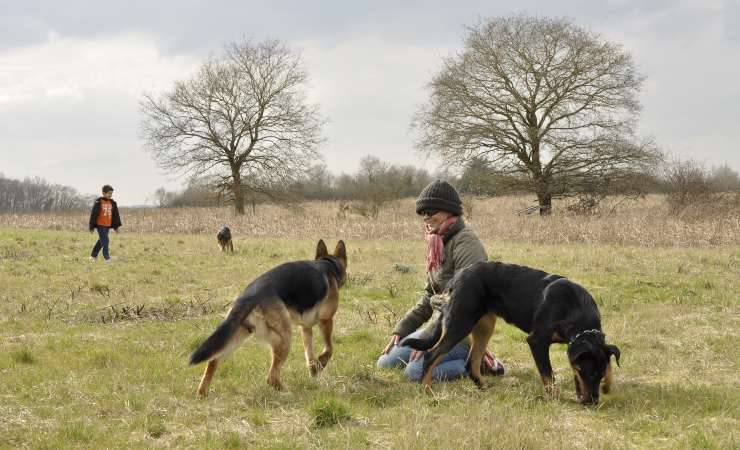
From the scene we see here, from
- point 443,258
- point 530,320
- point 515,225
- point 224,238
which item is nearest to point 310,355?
point 443,258

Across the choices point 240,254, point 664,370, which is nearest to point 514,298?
point 664,370

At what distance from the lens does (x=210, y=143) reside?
1428 inches

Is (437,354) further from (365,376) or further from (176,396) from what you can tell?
(176,396)

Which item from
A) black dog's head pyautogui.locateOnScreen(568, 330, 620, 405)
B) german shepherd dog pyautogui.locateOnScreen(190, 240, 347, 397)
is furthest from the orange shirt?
black dog's head pyautogui.locateOnScreen(568, 330, 620, 405)

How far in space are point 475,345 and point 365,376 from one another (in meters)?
1.16

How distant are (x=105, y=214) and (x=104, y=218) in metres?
0.11

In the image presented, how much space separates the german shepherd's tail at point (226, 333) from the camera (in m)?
4.57

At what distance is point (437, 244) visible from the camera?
18.9 feet

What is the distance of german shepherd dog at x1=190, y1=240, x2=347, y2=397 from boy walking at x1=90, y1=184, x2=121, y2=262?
11.0 metres

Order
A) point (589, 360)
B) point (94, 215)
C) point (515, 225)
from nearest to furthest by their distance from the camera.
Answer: point (589, 360) → point (94, 215) → point (515, 225)

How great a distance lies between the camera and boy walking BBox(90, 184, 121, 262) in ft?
49.7

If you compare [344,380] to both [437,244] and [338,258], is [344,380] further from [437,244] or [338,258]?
[437,244]

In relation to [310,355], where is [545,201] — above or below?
above

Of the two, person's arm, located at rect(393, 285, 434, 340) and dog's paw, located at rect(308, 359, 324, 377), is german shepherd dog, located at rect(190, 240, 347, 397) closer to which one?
dog's paw, located at rect(308, 359, 324, 377)
